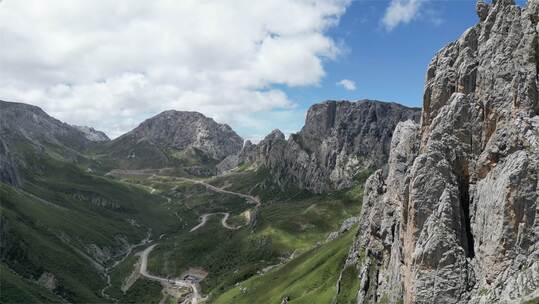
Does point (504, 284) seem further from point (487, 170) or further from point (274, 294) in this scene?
point (274, 294)

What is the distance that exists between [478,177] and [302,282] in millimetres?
88002

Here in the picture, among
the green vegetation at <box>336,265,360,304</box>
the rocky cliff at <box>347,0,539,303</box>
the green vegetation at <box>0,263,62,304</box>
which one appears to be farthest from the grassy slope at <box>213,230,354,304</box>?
the green vegetation at <box>0,263,62,304</box>

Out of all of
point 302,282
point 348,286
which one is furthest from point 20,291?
point 348,286

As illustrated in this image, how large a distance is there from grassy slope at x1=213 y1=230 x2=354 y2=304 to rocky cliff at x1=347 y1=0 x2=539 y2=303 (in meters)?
47.3

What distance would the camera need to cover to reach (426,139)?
76.5 m

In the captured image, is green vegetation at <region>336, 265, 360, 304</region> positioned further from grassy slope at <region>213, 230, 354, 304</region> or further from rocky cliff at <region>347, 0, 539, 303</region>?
rocky cliff at <region>347, 0, 539, 303</region>

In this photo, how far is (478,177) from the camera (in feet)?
208

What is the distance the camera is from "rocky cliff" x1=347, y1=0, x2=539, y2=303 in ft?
176

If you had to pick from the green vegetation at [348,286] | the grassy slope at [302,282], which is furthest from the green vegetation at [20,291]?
the green vegetation at [348,286]

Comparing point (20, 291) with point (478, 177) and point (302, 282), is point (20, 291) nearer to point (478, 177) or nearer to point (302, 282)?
point (302, 282)

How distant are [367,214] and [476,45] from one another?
5137 cm

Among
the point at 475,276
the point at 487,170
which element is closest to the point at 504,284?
the point at 475,276

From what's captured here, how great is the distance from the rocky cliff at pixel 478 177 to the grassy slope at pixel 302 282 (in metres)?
47.3

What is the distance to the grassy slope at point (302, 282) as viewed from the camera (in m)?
125
